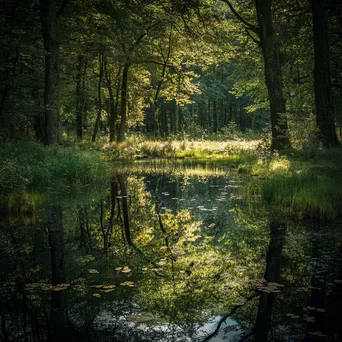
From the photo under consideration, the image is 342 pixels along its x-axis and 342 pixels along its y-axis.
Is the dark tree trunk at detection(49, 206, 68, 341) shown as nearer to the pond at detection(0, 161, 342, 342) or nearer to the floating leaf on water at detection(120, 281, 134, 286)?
the pond at detection(0, 161, 342, 342)

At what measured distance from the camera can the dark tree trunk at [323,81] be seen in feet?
38.6

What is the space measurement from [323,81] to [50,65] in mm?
9876

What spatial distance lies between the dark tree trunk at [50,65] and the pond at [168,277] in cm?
686

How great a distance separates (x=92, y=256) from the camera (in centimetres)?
450

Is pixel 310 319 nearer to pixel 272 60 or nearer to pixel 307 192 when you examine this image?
pixel 307 192

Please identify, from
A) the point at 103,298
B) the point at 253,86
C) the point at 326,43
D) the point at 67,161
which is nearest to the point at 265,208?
the point at 103,298

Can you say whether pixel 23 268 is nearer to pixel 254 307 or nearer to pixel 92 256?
pixel 92 256

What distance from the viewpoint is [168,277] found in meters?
3.76

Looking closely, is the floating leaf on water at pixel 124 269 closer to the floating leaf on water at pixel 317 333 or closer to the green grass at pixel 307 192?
the floating leaf on water at pixel 317 333

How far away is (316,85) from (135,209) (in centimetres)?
837

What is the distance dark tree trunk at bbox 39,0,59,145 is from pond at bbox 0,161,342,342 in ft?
22.5

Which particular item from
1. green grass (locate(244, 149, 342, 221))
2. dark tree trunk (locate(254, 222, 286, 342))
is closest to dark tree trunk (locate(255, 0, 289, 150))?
green grass (locate(244, 149, 342, 221))

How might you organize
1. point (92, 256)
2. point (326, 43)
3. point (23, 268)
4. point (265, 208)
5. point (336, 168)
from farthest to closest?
point (326, 43), point (336, 168), point (265, 208), point (92, 256), point (23, 268)

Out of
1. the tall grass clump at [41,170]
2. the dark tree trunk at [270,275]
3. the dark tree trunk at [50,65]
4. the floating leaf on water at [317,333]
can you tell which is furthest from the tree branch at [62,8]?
the floating leaf on water at [317,333]
